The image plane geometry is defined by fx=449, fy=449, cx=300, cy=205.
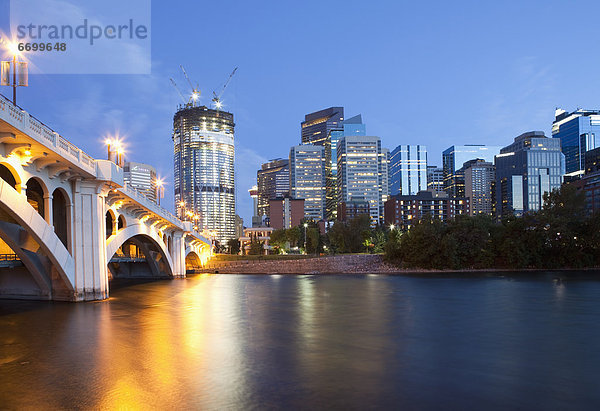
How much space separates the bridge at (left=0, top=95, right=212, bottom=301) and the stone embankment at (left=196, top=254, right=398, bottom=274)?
4387 cm

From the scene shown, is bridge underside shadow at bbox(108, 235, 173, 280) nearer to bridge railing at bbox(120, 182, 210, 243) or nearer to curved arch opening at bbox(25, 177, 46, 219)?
bridge railing at bbox(120, 182, 210, 243)

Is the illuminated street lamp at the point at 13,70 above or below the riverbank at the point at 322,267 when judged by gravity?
above

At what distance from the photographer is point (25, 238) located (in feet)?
99.1

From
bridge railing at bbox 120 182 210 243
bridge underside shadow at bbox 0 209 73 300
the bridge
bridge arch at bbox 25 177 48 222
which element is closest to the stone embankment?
bridge railing at bbox 120 182 210 243

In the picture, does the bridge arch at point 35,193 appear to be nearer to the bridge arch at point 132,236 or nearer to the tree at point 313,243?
the bridge arch at point 132,236

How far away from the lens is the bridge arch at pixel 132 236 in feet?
A: 128

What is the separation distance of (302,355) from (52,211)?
20.8 m

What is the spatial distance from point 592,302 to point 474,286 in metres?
15.0

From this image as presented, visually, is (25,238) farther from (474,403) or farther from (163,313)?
(474,403)

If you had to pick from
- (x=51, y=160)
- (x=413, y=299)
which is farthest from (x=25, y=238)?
(x=413, y=299)

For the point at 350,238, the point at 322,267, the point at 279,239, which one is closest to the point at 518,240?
the point at 322,267

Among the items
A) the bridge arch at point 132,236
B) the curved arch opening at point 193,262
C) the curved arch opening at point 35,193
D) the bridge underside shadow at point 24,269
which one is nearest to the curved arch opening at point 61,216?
the curved arch opening at point 35,193

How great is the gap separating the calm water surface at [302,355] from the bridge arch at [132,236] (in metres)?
5.76

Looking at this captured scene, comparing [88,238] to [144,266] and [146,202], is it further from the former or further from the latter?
[144,266]
